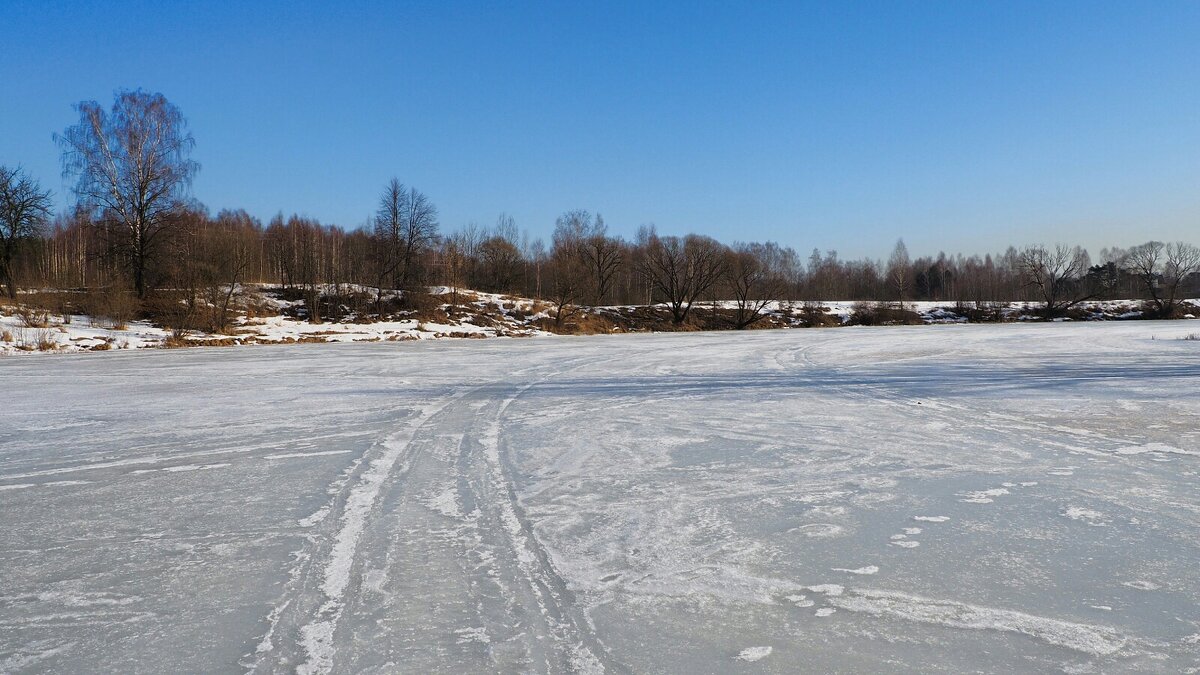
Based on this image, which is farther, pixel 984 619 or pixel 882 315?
pixel 882 315

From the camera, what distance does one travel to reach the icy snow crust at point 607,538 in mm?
2551

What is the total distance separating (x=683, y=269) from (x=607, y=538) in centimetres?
4666

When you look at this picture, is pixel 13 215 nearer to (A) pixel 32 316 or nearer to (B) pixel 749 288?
(A) pixel 32 316

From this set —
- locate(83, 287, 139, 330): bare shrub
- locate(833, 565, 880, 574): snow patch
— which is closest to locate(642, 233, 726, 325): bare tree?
locate(83, 287, 139, 330): bare shrub

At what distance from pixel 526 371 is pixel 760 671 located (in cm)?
1162

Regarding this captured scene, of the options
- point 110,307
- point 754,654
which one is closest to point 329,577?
point 754,654

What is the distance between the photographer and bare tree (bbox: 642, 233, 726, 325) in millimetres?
47031

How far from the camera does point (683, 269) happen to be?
163ft

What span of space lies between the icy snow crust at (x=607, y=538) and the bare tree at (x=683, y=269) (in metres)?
38.3

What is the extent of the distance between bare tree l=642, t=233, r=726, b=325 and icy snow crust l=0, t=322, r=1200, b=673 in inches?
1508

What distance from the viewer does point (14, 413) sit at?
28.3 feet

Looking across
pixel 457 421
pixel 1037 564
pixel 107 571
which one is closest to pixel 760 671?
pixel 1037 564

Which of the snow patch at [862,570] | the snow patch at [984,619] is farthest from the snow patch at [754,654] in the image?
the snow patch at [862,570]

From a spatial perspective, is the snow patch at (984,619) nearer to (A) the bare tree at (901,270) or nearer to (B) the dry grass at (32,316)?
(B) the dry grass at (32,316)
